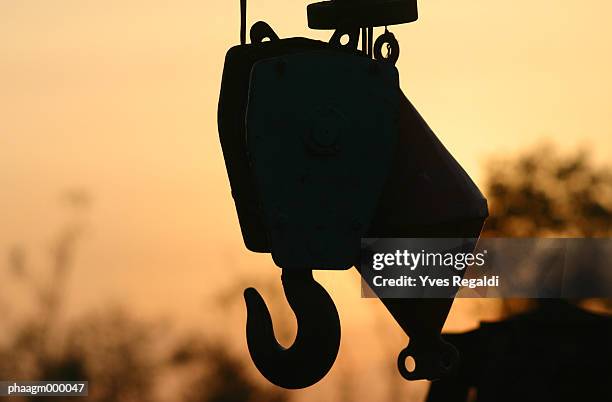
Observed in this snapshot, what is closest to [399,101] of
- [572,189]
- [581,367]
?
[581,367]

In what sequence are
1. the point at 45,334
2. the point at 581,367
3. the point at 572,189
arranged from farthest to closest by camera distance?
the point at 572,189 → the point at 45,334 → the point at 581,367

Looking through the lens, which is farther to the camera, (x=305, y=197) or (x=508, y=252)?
(x=508, y=252)

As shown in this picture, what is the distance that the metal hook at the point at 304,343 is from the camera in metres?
5.55

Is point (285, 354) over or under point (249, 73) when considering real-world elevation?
under

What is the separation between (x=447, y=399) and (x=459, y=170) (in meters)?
5.45

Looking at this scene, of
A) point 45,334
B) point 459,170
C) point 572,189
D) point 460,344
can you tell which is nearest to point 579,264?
point 460,344

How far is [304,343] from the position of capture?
219 inches

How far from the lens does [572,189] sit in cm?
2492

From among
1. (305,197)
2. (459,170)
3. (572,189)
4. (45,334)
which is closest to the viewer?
(305,197)

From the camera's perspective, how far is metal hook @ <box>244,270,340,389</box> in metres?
5.55

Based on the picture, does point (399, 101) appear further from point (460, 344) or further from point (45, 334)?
point (45, 334)

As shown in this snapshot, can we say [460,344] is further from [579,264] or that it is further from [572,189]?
[572,189]

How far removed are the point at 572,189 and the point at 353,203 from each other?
1969 cm

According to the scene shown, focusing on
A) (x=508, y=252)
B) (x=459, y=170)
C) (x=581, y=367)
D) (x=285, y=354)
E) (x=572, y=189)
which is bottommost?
(x=572, y=189)
